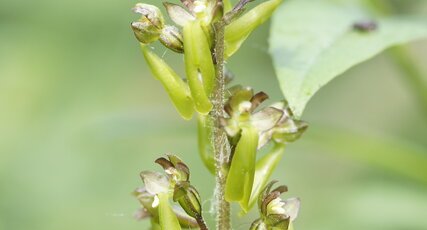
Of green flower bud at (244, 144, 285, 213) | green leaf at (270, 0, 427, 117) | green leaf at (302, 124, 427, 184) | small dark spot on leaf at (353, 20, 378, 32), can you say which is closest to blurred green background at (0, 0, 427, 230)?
green leaf at (302, 124, 427, 184)

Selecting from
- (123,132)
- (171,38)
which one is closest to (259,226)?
(171,38)

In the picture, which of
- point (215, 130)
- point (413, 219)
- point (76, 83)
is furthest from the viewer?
point (76, 83)

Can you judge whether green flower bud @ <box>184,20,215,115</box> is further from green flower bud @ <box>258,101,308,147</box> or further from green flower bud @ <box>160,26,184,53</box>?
green flower bud @ <box>258,101,308,147</box>

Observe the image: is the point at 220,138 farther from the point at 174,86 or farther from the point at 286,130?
Answer: the point at 286,130

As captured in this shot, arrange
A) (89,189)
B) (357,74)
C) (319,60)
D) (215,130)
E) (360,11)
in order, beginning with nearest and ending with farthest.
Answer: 1. (215,130)
2. (319,60)
3. (360,11)
4. (89,189)
5. (357,74)

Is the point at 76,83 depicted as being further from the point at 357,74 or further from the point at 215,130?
A: the point at 215,130

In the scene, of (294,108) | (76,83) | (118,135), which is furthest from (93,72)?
(294,108)
